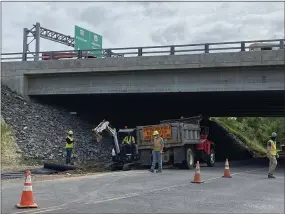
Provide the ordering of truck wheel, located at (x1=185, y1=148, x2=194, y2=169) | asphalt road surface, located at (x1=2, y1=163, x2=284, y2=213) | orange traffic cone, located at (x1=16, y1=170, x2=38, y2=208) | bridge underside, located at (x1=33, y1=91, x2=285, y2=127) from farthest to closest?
bridge underside, located at (x1=33, y1=91, x2=285, y2=127), truck wheel, located at (x1=185, y1=148, x2=194, y2=169), asphalt road surface, located at (x1=2, y1=163, x2=284, y2=213), orange traffic cone, located at (x1=16, y1=170, x2=38, y2=208)

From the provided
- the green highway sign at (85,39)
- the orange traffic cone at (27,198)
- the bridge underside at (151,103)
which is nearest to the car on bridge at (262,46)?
the bridge underside at (151,103)

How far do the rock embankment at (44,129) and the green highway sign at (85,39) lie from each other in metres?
10.7

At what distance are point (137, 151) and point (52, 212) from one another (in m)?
12.6

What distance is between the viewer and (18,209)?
8.88 meters

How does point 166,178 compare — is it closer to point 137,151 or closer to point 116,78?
point 137,151

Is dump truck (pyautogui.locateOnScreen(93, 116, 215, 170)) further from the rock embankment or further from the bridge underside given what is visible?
the bridge underside

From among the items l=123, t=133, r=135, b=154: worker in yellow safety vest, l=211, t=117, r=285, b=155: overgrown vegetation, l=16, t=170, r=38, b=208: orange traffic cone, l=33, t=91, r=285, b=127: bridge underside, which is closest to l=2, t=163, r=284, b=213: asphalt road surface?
l=16, t=170, r=38, b=208: orange traffic cone

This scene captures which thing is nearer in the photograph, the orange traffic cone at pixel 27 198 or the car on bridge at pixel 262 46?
the orange traffic cone at pixel 27 198

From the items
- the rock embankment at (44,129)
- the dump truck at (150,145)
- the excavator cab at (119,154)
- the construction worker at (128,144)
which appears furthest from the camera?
the rock embankment at (44,129)

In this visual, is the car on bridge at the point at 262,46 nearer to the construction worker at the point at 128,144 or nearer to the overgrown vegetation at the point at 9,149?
the construction worker at the point at 128,144

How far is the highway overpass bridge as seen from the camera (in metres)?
24.4

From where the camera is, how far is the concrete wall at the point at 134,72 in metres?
24.4

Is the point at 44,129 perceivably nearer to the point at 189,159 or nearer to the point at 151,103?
the point at 189,159

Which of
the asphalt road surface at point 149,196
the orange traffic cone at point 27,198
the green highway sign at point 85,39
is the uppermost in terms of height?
the green highway sign at point 85,39
